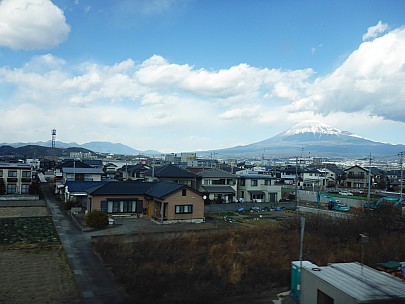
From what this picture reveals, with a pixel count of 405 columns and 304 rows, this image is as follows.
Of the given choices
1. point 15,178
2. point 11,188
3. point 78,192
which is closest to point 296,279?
point 78,192

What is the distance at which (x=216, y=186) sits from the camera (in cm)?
3653

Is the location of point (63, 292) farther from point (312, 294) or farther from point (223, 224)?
point (223, 224)

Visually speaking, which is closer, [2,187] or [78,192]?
[78,192]

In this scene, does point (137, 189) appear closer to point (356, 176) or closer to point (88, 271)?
point (88, 271)

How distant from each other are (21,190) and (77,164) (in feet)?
31.3

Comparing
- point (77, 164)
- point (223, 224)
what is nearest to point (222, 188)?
point (223, 224)

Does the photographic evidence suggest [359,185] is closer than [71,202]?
No

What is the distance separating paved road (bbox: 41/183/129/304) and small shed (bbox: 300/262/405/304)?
5.57 m

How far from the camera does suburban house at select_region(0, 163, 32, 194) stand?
37344mm

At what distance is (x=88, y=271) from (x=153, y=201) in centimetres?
1294

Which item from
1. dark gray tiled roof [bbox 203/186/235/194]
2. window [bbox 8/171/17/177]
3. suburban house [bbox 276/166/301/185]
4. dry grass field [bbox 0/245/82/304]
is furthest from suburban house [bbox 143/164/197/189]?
suburban house [bbox 276/166/301/185]

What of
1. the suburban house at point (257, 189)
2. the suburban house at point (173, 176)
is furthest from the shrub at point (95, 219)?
the suburban house at point (257, 189)

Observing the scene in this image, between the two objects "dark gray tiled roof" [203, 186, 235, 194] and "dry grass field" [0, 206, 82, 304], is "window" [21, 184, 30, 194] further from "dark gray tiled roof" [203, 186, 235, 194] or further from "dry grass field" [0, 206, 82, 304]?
"dark gray tiled roof" [203, 186, 235, 194]

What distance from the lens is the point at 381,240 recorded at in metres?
19.7
